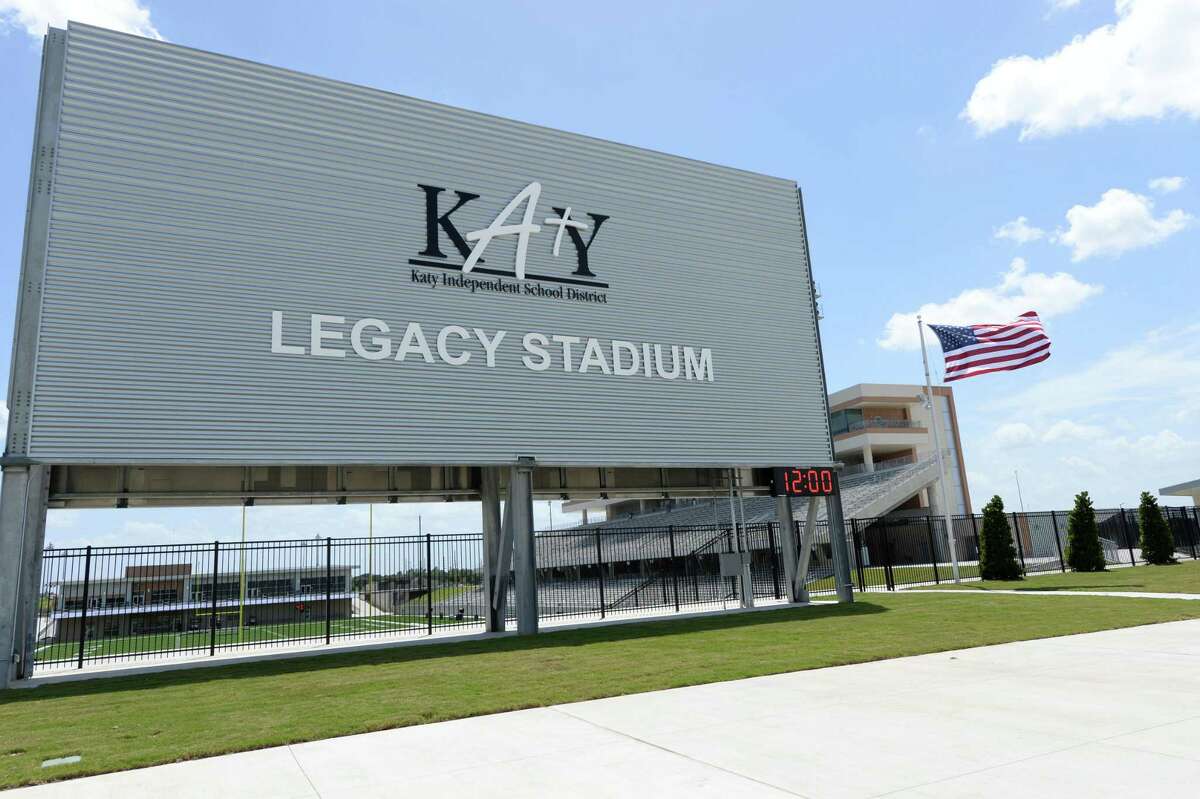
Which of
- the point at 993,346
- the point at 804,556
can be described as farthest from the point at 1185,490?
the point at 804,556

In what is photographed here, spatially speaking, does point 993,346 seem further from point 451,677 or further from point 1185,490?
point 1185,490

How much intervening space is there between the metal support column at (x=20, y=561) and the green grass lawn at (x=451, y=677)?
1.42 m

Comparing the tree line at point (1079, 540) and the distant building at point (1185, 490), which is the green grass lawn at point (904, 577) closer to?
the tree line at point (1079, 540)

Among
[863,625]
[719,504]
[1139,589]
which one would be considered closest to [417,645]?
[863,625]

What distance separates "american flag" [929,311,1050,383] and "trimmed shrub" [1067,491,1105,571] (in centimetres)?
1119

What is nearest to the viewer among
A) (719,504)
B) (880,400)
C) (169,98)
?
(169,98)

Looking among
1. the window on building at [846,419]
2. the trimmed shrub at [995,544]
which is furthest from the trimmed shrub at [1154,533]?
the window on building at [846,419]

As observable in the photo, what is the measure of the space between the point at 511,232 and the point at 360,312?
4.67 meters

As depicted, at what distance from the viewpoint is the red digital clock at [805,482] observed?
23297 mm

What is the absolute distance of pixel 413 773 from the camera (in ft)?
21.1

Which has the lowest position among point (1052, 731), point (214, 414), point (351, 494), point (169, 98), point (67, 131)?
point (1052, 731)

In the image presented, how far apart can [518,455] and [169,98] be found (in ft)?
37.0

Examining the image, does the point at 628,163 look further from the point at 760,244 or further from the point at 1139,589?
the point at 1139,589

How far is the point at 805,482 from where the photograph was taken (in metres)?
23.6
